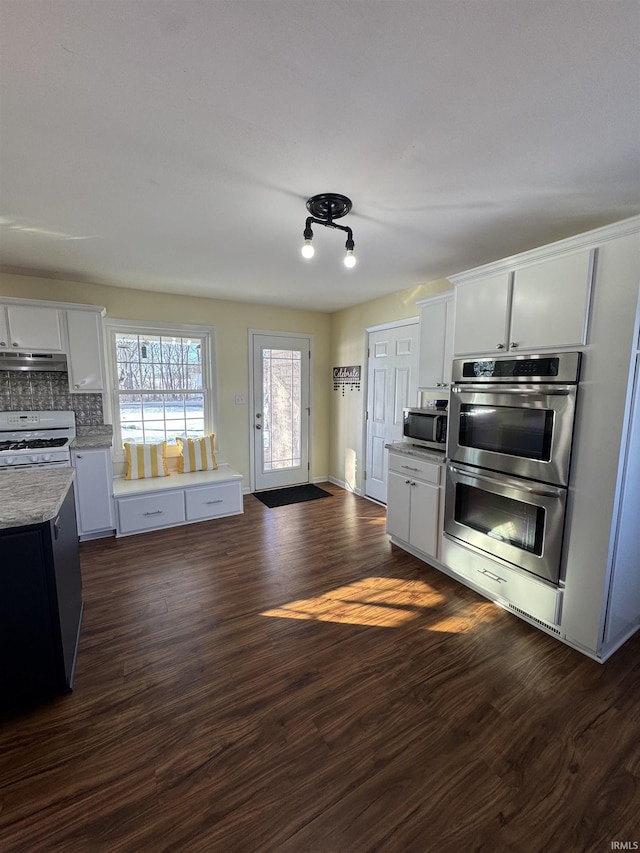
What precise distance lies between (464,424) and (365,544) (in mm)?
1483

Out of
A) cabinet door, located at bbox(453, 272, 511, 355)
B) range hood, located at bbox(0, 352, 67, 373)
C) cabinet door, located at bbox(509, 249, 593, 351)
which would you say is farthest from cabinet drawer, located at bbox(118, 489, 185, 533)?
cabinet door, located at bbox(509, 249, 593, 351)

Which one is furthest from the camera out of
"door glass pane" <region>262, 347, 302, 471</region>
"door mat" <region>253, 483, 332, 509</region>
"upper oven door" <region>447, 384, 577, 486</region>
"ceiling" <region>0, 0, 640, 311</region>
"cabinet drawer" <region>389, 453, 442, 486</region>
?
"door glass pane" <region>262, 347, 302, 471</region>

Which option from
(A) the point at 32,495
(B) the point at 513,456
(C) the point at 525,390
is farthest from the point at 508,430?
(A) the point at 32,495

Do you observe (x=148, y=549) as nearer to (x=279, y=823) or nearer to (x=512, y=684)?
(x=279, y=823)

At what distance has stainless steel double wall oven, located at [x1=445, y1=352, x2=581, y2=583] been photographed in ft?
6.61

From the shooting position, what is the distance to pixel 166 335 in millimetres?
4160

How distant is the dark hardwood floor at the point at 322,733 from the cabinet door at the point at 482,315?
1760 millimetres

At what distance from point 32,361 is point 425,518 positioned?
381cm

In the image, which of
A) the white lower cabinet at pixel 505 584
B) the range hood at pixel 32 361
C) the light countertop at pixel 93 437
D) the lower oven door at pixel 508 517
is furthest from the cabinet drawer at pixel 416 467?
the range hood at pixel 32 361

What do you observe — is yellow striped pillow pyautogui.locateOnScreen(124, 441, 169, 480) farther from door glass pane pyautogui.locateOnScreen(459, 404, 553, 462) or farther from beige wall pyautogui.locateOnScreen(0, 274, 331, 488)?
door glass pane pyautogui.locateOnScreen(459, 404, 553, 462)

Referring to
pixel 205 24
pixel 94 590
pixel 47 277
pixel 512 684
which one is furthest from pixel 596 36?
pixel 47 277

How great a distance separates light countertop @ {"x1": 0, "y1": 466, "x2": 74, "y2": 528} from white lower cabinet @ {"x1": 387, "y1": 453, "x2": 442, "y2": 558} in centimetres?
239

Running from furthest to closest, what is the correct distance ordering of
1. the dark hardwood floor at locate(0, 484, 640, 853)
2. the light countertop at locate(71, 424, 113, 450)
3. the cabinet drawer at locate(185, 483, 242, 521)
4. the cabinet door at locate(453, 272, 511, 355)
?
the cabinet drawer at locate(185, 483, 242, 521), the light countertop at locate(71, 424, 113, 450), the cabinet door at locate(453, 272, 511, 355), the dark hardwood floor at locate(0, 484, 640, 853)

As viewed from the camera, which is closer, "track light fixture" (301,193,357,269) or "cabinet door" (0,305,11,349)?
"track light fixture" (301,193,357,269)
